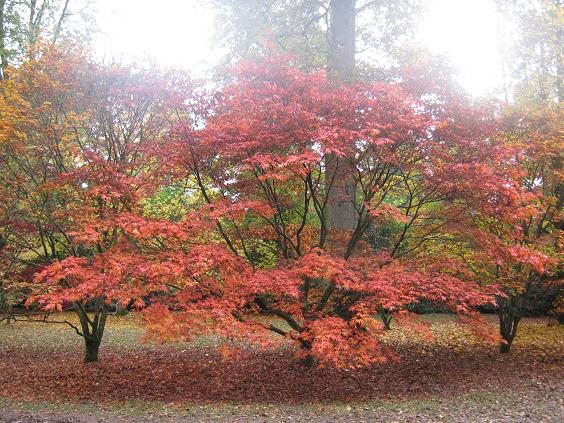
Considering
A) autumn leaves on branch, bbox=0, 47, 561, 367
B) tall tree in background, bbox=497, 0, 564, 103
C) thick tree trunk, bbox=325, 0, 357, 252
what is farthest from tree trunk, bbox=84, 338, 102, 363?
tall tree in background, bbox=497, 0, 564, 103

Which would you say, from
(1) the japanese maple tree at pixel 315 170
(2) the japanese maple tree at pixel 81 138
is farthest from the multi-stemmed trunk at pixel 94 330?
(1) the japanese maple tree at pixel 315 170

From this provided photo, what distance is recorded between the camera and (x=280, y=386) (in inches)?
269

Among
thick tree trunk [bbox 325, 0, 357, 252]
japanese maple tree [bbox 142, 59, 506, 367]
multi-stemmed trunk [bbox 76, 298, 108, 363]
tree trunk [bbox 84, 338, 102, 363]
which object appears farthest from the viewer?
tree trunk [bbox 84, 338, 102, 363]

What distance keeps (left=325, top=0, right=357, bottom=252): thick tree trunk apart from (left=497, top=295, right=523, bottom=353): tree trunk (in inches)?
126

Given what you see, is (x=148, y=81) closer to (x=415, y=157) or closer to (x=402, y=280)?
(x=415, y=157)

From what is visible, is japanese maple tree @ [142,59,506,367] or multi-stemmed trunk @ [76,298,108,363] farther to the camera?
multi-stemmed trunk @ [76,298,108,363]

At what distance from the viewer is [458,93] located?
6.49 meters

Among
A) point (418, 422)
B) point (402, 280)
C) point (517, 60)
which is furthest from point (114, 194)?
point (517, 60)

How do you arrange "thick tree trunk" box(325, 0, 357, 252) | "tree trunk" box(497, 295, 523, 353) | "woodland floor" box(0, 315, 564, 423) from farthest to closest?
"tree trunk" box(497, 295, 523, 353), "thick tree trunk" box(325, 0, 357, 252), "woodland floor" box(0, 315, 564, 423)

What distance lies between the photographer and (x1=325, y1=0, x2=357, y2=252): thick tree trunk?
681 cm

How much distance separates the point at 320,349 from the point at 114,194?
325cm

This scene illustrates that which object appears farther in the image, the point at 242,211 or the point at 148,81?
the point at 148,81

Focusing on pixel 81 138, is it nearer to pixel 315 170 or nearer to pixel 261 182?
pixel 261 182

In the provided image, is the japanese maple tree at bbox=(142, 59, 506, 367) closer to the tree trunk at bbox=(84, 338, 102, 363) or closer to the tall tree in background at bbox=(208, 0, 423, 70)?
the tree trunk at bbox=(84, 338, 102, 363)
